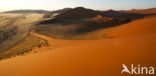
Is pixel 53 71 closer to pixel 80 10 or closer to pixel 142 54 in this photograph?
pixel 142 54

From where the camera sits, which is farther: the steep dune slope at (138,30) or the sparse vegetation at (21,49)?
the steep dune slope at (138,30)

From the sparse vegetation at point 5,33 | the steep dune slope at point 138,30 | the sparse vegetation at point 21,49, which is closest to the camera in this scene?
the sparse vegetation at point 21,49

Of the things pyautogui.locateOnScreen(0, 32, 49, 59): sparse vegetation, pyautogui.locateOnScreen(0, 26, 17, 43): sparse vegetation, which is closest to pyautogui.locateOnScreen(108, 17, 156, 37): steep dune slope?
pyautogui.locateOnScreen(0, 32, 49, 59): sparse vegetation

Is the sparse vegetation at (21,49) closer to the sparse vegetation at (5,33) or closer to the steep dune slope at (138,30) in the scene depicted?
the sparse vegetation at (5,33)

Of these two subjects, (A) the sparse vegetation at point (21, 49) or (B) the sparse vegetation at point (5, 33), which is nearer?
(A) the sparse vegetation at point (21, 49)

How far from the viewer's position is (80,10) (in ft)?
102

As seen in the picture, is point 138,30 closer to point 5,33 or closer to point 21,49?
point 21,49

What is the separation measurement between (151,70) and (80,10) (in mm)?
29601

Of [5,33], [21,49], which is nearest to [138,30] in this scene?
[21,49]

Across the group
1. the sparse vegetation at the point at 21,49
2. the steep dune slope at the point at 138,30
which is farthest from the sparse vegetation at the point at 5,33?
the steep dune slope at the point at 138,30

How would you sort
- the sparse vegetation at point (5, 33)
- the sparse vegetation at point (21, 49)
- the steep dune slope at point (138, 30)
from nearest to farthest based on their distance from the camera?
the sparse vegetation at point (21, 49), the steep dune slope at point (138, 30), the sparse vegetation at point (5, 33)

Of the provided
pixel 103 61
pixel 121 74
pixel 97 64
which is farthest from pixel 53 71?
pixel 121 74

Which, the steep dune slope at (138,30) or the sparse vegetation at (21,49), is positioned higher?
the steep dune slope at (138,30)

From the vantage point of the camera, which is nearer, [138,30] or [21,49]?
[21,49]
